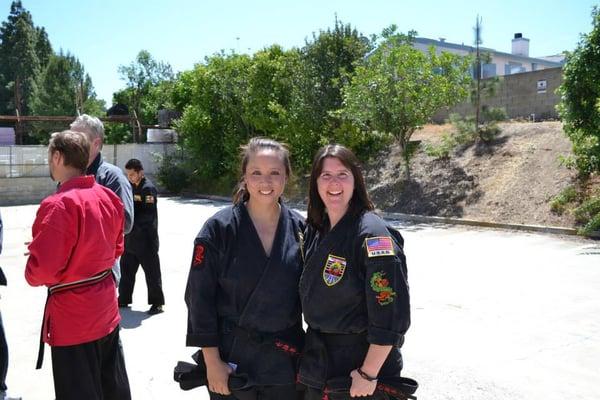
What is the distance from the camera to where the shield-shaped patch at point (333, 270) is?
220cm

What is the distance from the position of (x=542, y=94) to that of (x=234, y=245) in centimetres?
2158

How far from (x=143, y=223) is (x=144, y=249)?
0.29 meters

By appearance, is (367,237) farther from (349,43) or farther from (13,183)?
(13,183)

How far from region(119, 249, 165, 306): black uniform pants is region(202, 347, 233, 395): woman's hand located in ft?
13.2

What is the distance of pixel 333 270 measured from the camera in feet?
7.27

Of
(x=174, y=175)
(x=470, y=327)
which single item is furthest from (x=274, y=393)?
(x=174, y=175)

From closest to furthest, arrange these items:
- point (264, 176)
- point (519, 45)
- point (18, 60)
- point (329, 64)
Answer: point (264, 176) → point (329, 64) → point (519, 45) → point (18, 60)

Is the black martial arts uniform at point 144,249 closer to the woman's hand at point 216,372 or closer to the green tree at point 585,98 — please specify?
the woman's hand at point 216,372

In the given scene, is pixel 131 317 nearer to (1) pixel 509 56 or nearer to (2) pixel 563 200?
(2) pixel 563 200

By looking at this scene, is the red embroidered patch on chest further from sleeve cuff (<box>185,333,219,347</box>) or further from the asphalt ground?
the asphalt ground

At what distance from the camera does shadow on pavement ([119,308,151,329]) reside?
5.70 meters

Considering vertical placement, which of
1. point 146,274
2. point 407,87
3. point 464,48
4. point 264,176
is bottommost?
point 146,274

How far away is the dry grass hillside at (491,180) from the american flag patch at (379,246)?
36.3ft

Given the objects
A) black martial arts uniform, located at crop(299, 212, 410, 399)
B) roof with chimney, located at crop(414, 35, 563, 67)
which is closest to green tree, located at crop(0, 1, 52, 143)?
roof with chimney, located at crop(414, 35, 563, 67)
